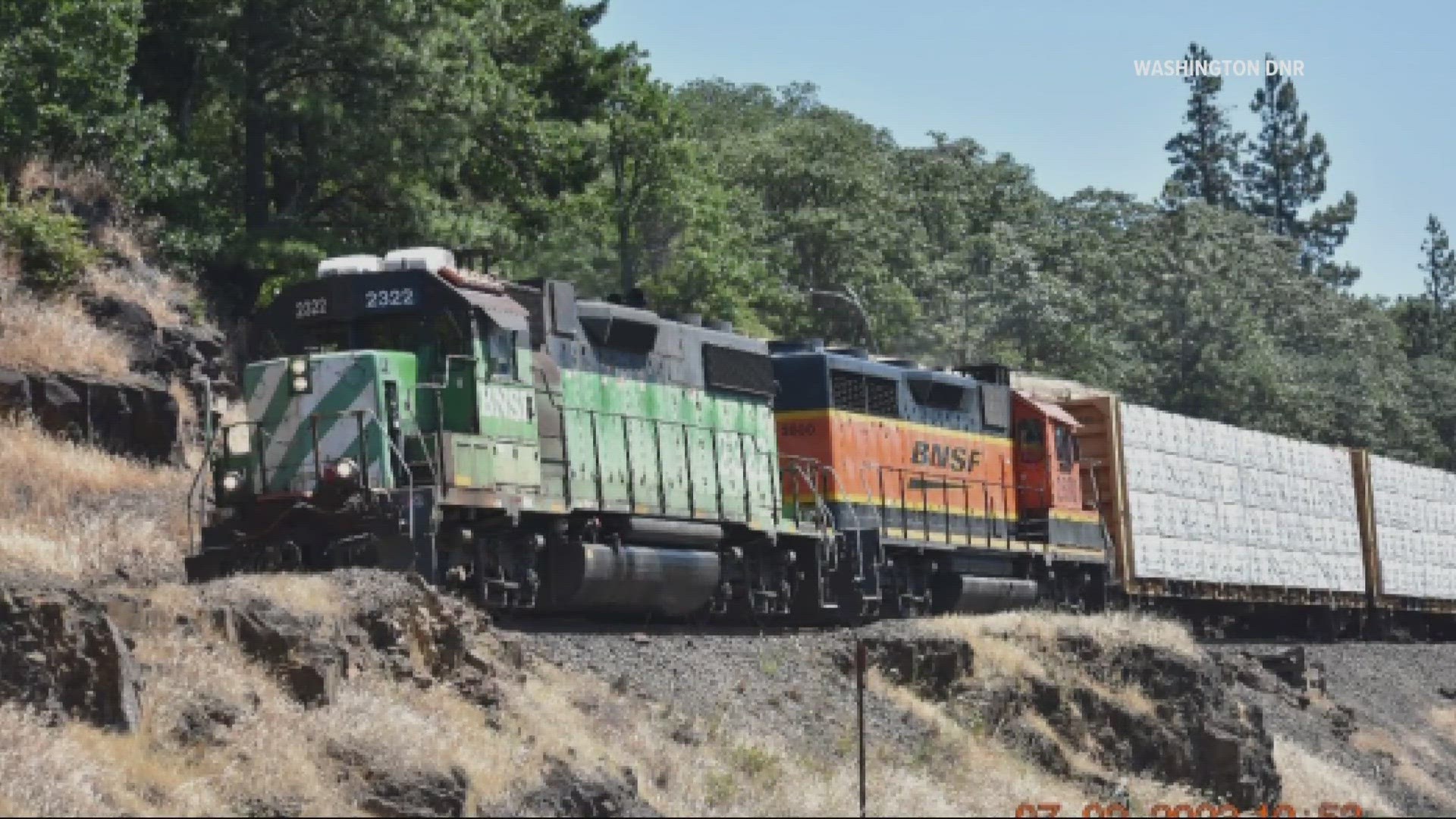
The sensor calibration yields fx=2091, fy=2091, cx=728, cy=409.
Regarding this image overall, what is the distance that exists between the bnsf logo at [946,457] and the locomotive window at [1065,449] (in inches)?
76.6

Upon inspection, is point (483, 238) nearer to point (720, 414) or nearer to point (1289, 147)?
point (720, 414)

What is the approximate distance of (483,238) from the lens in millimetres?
37500

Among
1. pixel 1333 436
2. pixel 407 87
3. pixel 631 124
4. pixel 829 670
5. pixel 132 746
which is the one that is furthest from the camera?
pixel 1333 436

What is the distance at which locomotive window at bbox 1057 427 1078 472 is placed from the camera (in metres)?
31.3

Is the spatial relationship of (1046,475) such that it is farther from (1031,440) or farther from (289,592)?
(289,592)

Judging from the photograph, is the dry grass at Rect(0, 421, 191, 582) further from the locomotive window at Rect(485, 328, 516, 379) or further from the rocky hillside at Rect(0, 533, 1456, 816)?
the rocky hillside at Rect(0, 533, 1456, 816)

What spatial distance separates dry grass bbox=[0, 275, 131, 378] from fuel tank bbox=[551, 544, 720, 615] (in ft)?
36.4

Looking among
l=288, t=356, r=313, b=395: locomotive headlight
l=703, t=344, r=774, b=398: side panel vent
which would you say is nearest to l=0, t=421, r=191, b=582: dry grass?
l=288, t=356, r=313, b=395: locomotive headlight

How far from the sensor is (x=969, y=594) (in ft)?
91.4

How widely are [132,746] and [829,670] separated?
9982 millimetres

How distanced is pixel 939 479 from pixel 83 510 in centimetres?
1112

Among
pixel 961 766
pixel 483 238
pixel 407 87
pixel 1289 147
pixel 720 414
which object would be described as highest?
pixel 1289 147

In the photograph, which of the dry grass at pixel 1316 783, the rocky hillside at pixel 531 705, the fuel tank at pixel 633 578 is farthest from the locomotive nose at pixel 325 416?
the dry grass at pixel 1316 783

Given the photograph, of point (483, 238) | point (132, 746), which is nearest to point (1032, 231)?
point (483, 238)
